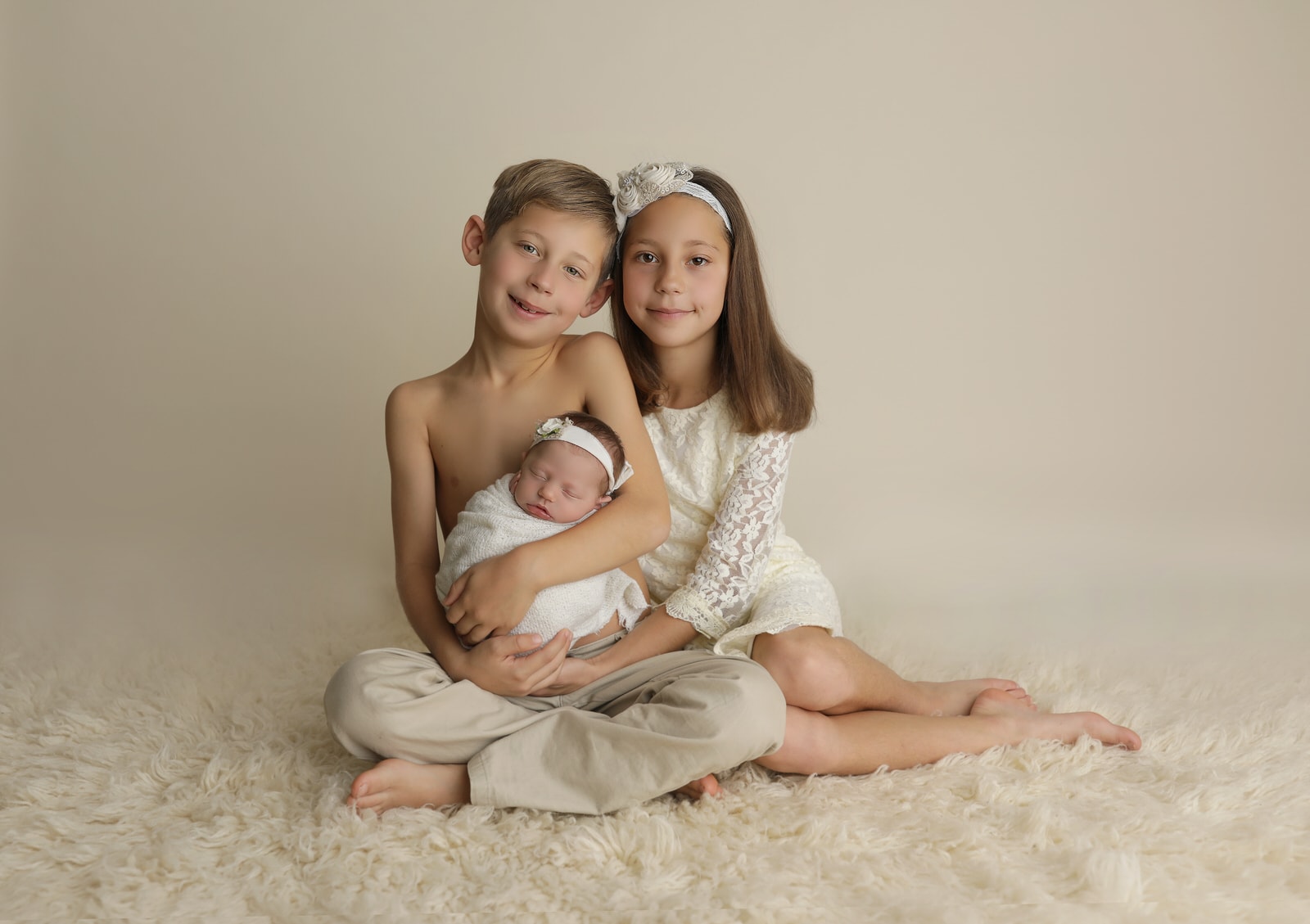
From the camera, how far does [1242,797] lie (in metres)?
1.60

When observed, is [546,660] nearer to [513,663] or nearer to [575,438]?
[513,663]

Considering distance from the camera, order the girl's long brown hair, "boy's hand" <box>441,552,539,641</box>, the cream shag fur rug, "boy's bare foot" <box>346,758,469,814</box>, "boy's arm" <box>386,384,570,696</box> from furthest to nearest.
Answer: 1. the girl's long brown hair
2. "boy's arm" <box>386,384,570,696</box>
3. "boy's hand" <box>441,552,539,641</box>
4. "boy's bare foot" <box>346,758,469,814</box>
5. the cream shag fur rug

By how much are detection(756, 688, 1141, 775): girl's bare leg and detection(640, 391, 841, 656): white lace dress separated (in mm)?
186

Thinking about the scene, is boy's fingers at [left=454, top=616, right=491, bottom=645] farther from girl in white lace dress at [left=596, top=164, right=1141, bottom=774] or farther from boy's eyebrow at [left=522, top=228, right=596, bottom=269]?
boy's eyebrow at [left=522, top=228, right=596, bottom=269]

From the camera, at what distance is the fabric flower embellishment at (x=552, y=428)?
5.56 feet

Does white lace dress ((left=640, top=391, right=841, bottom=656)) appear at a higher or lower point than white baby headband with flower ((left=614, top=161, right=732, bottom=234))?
lower

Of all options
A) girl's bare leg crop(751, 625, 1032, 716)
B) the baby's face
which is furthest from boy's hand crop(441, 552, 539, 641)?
girl's bare leg crop(751, 625, 1032, 716)

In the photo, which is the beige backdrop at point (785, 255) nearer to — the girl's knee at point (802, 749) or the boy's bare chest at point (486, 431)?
the boy's bare chest at point (486, 431)

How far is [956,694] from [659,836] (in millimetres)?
762

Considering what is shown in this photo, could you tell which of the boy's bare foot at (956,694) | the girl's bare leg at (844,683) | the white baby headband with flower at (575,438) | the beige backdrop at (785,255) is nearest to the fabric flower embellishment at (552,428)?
the white baby headband with flower at (575,438)

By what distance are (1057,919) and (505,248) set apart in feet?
4.07

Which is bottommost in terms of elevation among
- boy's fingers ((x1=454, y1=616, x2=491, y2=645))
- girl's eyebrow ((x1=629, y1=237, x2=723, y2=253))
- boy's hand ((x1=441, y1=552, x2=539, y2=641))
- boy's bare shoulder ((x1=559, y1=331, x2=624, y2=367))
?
boy's fingers ((x1=454, y1=616, x2=491, y2=645))

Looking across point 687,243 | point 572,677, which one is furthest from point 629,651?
point 687,243

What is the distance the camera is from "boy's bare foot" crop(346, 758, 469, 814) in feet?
4.98
